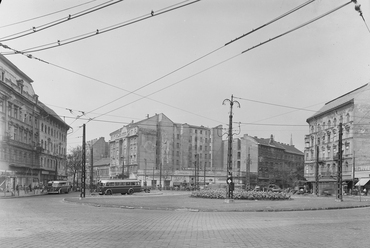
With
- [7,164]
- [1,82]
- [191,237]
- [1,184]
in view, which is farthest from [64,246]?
[1,184]

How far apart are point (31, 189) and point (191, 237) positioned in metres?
47.0

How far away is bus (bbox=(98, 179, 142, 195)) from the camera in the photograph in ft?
166

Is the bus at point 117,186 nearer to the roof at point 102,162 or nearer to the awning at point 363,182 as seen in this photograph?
the awning at point 363,182

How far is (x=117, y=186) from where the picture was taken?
52.0 metres

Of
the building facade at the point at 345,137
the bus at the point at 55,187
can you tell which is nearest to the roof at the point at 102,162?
the bus at the point at 55,187

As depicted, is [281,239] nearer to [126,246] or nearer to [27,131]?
[126,246]

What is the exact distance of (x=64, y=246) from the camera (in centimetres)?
923

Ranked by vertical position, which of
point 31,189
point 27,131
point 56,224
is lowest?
point 31,189

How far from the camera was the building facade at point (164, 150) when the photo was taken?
7212cm

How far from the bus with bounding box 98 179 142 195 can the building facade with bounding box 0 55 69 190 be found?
9.46 meters

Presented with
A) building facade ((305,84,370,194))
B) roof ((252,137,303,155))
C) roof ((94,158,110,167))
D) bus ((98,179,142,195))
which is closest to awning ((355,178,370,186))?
building facade ((305,84,370,194))

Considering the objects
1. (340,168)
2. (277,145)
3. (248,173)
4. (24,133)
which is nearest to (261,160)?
(277,145)

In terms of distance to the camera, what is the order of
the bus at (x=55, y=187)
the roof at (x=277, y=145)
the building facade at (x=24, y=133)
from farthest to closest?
1. the roof at (x=277, y=145)
2. the bus at (x=55, y=187)
3. the building facade at (x=24, y=133)

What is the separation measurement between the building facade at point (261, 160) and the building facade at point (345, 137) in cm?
3531
